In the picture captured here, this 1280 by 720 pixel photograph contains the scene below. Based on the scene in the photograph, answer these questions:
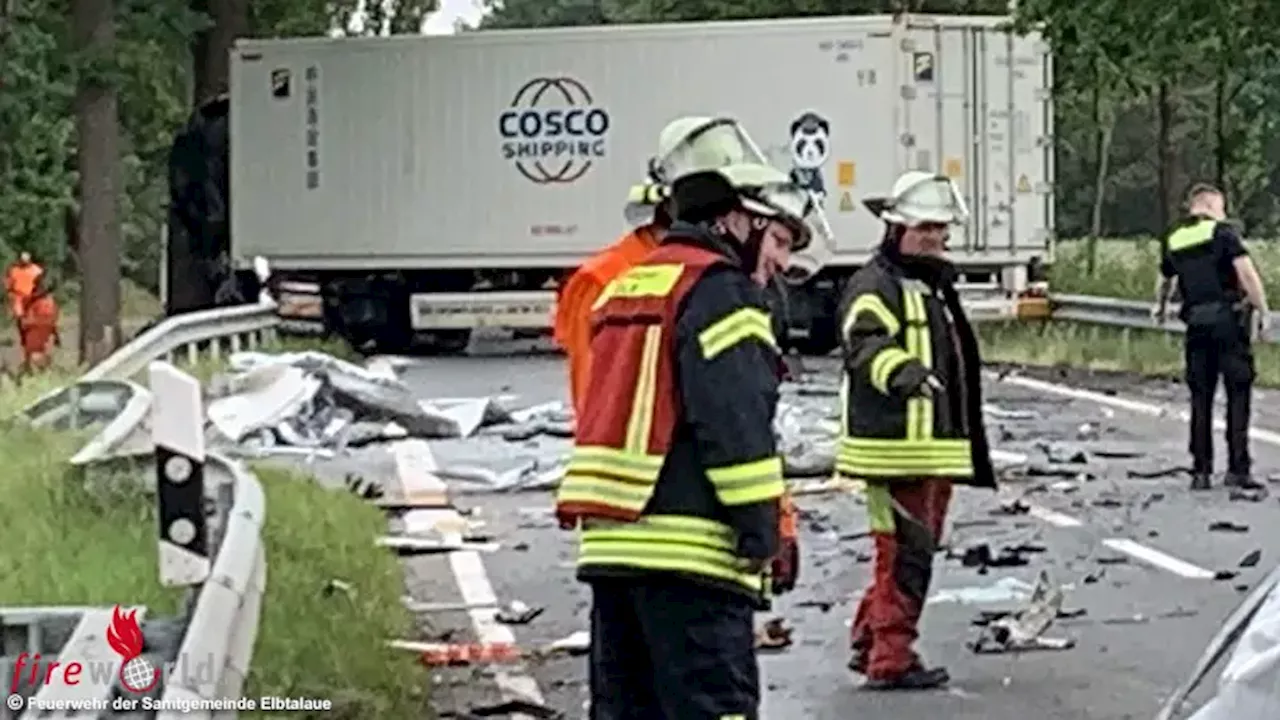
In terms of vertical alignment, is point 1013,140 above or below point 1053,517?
above

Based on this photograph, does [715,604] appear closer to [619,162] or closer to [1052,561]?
[1052,561]

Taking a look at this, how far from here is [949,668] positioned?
10070 mm

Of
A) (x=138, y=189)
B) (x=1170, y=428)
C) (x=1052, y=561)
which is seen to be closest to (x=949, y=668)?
(x=1052, y=561)

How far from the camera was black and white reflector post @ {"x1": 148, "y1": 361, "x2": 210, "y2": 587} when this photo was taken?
7.34 metres

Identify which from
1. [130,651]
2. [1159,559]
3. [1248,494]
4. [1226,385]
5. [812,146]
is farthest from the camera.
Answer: [812,146]

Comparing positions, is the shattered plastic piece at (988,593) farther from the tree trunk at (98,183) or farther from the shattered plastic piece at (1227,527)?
the tree trunk at (98,183)

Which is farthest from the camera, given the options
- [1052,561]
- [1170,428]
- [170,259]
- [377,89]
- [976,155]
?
[170,259]

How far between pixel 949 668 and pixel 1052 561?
2919mm

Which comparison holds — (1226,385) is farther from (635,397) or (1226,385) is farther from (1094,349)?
(1094,349)

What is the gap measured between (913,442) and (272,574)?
8.57 ft

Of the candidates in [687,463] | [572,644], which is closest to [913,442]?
[572,644]

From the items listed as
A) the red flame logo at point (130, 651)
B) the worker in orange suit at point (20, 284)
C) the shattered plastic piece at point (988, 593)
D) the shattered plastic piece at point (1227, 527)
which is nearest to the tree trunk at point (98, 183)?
the worker in orange suit at point (20, 284)

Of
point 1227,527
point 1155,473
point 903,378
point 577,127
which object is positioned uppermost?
point 577,127

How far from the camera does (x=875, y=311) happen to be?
9.64m
